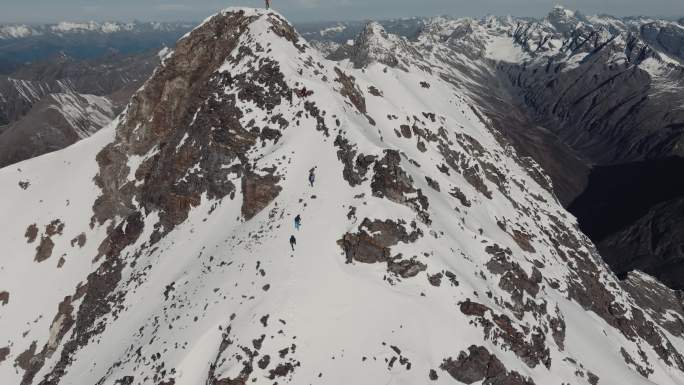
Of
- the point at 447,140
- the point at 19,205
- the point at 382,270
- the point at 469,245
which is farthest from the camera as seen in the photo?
the point at 447,140

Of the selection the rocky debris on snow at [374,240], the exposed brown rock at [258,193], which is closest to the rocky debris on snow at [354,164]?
the rocky debris on snow at [374,240]

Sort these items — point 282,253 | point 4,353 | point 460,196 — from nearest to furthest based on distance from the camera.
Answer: point 282,253, point 4,353, point 460,196

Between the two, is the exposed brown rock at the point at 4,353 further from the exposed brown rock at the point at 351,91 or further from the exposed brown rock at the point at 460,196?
the exposed brown rock at the point at 460,196

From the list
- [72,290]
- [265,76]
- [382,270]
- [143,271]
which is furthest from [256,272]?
[72,290]

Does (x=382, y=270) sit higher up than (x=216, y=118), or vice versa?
(x=216, y=118)

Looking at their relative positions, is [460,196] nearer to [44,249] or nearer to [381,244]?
[381,244]

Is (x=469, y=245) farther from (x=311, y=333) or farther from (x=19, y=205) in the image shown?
(x=19, y=205)

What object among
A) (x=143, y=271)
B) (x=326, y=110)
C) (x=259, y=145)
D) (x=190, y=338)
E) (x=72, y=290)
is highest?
(x=326, y=110)

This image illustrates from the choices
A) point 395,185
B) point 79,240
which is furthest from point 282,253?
point 79,240

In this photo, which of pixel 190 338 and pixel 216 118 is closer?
pixel 190 338
